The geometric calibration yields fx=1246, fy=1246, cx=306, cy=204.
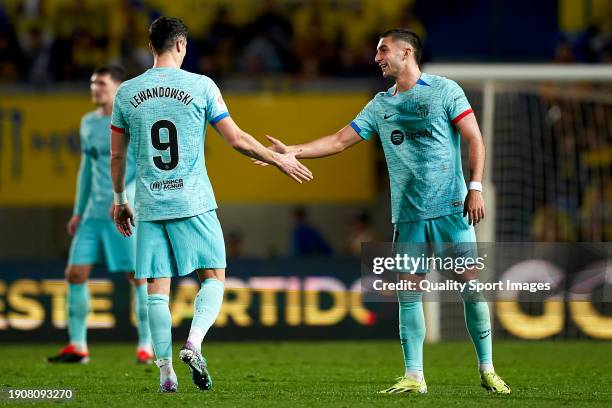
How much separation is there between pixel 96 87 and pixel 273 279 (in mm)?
4162

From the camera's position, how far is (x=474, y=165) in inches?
297

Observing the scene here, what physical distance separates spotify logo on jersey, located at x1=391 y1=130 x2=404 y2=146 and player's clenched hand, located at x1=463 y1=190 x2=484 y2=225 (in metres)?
0.57

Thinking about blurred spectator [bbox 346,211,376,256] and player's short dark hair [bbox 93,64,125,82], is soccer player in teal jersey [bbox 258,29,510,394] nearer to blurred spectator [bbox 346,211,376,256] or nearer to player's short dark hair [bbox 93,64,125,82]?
player's short dark hair [bbox 93,64,125,82]

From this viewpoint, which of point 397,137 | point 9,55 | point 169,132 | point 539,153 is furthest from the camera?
point 9,55

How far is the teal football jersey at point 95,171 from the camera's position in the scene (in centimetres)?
1046

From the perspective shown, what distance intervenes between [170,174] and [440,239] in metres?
1.71

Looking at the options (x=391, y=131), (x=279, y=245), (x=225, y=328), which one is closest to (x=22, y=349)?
(x=225, y=328)

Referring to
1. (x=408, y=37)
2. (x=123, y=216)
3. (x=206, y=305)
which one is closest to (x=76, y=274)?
(x=123, y=216)

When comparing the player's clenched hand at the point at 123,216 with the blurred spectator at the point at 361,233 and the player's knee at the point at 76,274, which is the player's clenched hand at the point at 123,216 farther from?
the blurred spectator at the point at 361,233

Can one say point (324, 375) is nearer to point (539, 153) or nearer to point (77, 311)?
point (77, 311)

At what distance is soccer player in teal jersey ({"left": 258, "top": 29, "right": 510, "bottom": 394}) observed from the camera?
7660mm

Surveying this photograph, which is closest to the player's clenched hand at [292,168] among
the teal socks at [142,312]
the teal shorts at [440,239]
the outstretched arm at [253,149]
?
the outstretched arm at [253,149]

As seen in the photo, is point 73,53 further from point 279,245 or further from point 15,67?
point 279,245

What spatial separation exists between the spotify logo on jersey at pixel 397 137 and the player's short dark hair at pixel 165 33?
145 cm
